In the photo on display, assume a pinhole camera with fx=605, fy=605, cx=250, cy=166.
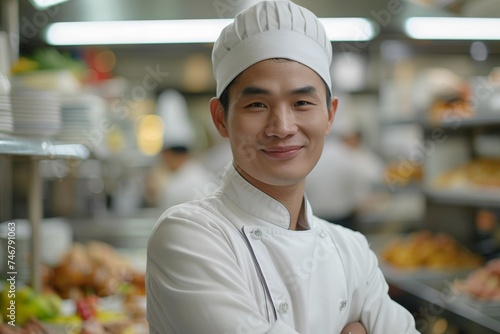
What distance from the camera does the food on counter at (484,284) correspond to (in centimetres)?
300

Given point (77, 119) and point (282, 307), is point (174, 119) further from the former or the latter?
point (282, 307)

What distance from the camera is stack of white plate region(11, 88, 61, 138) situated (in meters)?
1.82

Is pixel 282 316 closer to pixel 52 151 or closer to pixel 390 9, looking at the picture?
pixel 52 151

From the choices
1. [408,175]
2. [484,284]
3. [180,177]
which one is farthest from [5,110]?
[408,175]

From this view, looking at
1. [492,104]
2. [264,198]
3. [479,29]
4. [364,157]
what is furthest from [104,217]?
[264,198]

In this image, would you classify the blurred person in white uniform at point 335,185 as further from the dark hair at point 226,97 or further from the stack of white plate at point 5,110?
the dark hair at point 226,97

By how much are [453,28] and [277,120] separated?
1497 mm

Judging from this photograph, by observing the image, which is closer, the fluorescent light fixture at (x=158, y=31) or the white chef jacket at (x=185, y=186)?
the fluorescent light fixture at (x=158, y=31)

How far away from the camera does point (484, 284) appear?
10.1 ft

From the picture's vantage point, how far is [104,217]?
18.2ft

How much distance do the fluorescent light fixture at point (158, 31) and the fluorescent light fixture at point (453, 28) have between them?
25cm

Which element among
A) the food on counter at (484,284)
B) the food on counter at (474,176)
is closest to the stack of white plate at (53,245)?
A: the food on counter at (484,284)

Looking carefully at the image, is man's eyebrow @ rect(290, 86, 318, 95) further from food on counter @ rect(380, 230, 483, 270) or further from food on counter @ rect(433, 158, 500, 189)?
food on counter @ rect(380, 230, 483, 270)

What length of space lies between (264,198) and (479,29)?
5.29 ft
